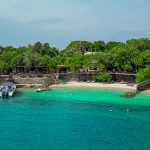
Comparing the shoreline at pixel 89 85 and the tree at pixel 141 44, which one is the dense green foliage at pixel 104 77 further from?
the tree at pixel 141 44

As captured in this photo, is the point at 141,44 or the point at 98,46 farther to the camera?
the point at 98,46

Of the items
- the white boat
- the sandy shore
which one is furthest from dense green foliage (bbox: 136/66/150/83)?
the white boat

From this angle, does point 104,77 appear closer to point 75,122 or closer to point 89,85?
point 89,85

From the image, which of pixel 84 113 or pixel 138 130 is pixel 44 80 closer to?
pixel 84 113

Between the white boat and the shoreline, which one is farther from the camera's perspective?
the shoreline

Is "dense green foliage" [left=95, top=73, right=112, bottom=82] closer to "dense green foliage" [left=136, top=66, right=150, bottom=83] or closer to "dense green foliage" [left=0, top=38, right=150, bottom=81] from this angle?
"dense green foliage" [left=0, top=38, right=150, bottom=81]

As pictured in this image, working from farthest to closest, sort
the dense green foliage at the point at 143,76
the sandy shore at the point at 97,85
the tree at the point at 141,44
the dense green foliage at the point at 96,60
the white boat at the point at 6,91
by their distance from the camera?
the tree at the point at 141,44, the dense green foliage at the point at 96,60, the sandy shore at the point at 97,85, the dense green foliage at the point at 143,76, the white boat at the point at 6,91

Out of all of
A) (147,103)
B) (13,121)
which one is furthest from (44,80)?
(13,121)

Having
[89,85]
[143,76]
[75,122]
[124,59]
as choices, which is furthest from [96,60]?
[75,122]

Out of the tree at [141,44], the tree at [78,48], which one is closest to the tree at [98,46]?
the tree at [78,48]
